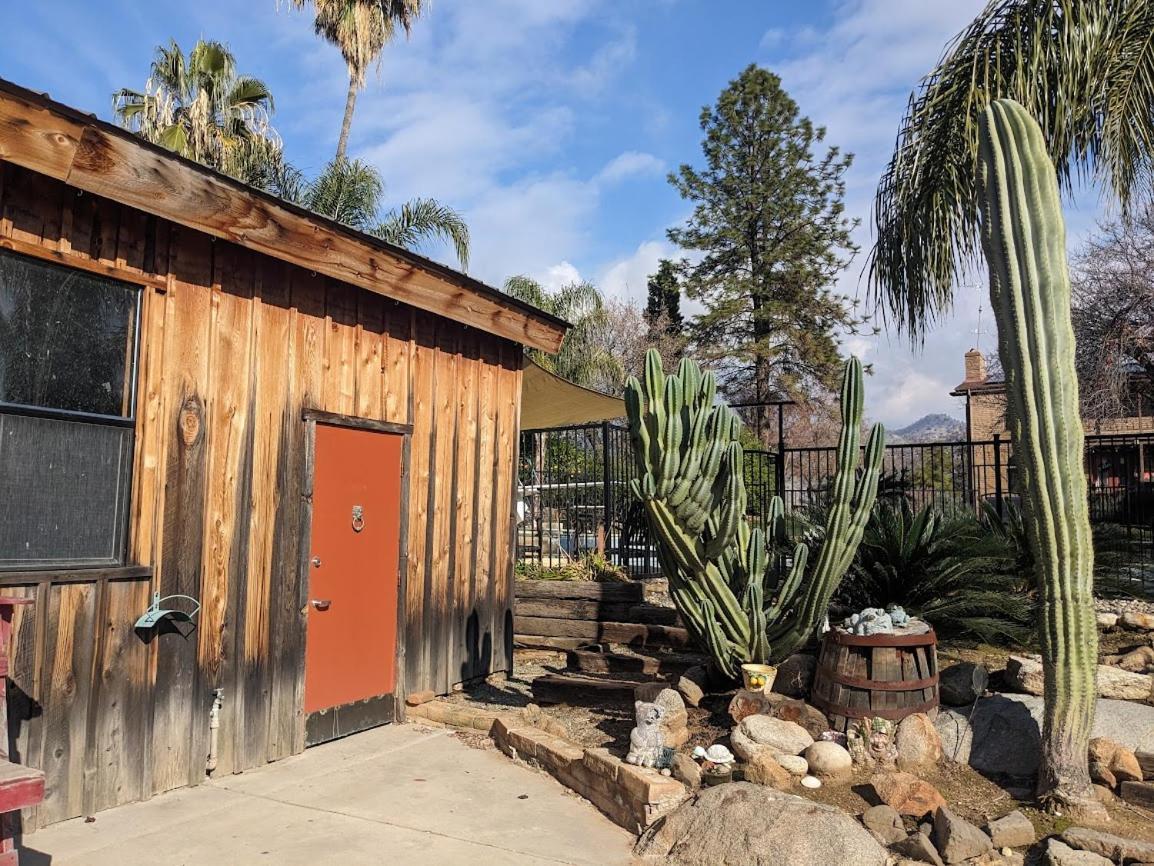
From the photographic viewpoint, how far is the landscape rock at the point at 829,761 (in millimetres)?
4703

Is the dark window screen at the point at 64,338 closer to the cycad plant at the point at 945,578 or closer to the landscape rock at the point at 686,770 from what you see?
the landscape rock at the point at 686,770

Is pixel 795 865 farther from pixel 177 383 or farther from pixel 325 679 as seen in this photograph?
pixel 177 383

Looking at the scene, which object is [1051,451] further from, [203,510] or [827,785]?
[203,510]

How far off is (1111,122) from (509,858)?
704 cm

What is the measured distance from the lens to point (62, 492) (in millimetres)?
4250

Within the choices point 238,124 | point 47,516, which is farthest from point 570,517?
point 238,124

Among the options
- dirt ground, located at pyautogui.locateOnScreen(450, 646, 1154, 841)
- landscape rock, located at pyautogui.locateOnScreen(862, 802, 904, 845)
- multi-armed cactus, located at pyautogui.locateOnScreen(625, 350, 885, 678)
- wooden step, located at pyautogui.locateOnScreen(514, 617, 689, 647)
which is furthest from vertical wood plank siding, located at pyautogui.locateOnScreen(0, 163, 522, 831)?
landscape rock, located at pyautogui.locateOnScreen(862, 802, 904, 845)

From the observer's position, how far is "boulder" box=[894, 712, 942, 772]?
4887 mm

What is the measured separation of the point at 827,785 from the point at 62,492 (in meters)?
4.16

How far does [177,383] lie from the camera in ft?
15.7

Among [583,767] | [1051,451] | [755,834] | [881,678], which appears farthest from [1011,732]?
[583,767]

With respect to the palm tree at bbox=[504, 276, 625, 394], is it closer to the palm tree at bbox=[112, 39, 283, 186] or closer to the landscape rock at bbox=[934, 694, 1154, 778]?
the palm tree at bbox=[112, 39, 283, 186]

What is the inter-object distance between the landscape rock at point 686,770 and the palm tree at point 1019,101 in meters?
4.54

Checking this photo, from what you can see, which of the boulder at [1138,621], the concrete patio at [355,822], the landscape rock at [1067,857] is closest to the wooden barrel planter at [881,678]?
the landscape rock at [1067,857]
